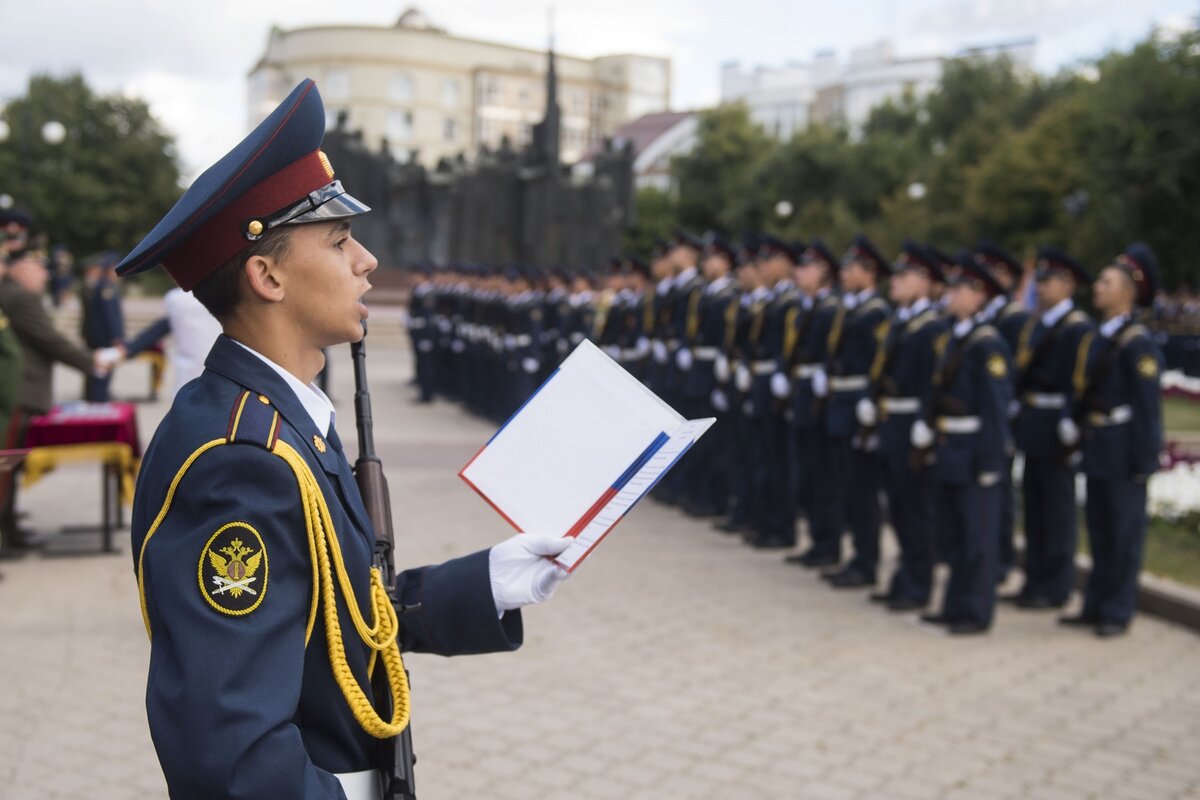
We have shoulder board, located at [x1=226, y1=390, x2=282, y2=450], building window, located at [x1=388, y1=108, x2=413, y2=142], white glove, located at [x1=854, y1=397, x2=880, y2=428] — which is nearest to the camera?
shoulder board, located at [x1=226, y1=390, x2=282, y2=450]

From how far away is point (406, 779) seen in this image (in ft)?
6.73

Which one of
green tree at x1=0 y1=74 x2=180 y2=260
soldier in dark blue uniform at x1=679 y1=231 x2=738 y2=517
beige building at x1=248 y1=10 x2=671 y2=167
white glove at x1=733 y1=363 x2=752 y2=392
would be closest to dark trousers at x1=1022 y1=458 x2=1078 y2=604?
white glove at x1=733 y1=363 x2=752 y2=392

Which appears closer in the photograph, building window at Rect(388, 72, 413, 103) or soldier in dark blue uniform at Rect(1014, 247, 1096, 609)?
soldier in dark blue uniform at Rect(1014, 247, 1096, 609)

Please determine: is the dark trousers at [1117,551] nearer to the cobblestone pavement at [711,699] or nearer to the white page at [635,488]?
the cobblestone pavement at [711,699]

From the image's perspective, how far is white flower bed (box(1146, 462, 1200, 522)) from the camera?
10.2 meters

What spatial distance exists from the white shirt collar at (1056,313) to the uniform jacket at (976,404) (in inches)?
33.2

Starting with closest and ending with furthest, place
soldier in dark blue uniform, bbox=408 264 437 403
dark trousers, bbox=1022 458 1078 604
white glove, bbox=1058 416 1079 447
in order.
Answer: white glove, bbox=1058 416 1079 447 < dark trousers, bbox=1022 458 1078 604 < soldier in dark blue uniform, bbox=408 264 437 403

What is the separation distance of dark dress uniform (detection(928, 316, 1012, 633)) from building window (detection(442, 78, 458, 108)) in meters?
92.4

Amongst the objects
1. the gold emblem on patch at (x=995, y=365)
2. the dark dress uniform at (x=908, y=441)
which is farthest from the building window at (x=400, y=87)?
the gold emblem on patch at (x=995, y=365)

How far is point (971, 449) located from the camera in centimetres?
743

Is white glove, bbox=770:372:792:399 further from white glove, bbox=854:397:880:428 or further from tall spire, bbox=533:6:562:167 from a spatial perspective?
tall spire, bbox=533:6:562:167

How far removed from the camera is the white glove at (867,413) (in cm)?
838

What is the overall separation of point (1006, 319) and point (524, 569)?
682cm

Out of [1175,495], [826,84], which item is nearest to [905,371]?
[1175,495]
